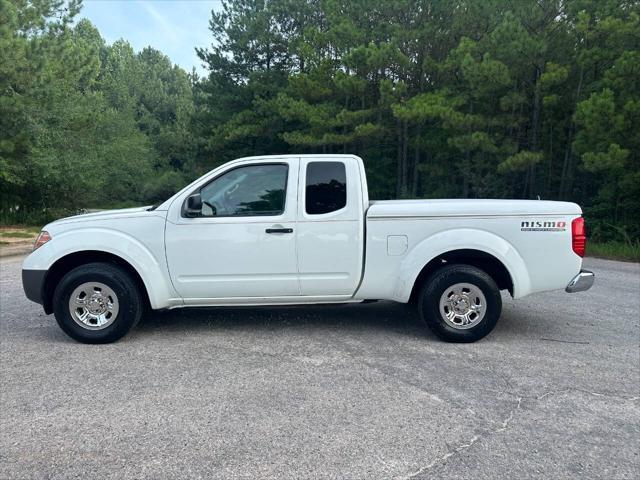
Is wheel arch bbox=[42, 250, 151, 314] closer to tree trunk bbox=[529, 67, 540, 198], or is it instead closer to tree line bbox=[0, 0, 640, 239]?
tree line bbox=[0, 0, 640, 239]

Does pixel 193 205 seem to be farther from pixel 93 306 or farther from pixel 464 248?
pixel 464 248

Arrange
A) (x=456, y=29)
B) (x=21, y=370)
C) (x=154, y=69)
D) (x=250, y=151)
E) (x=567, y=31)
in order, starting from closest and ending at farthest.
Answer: (x=21, y=370)
(x=567, y=31)
(x=456, y=29)
(x=250, y=151)
(x=154, y=69)

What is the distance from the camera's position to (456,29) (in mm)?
19281

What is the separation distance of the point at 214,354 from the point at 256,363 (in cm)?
49

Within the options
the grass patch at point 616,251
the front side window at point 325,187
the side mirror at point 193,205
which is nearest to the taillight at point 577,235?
the front side window at point 325,187

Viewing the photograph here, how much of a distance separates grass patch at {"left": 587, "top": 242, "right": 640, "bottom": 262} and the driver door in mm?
10780

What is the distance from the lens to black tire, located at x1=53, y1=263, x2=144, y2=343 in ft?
15.4

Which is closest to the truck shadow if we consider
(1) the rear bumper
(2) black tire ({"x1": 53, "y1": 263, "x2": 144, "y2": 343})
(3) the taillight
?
(2) black tire ({"x1": 53, "y1": 263, "x2": 144, "y2": 343})

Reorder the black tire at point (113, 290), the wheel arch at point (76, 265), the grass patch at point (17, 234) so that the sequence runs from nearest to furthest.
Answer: the black tire at point (113, 290), the wheel arch at point (76, 265), the grass patch at point (17, 234)

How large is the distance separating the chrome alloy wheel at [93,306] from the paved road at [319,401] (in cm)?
28

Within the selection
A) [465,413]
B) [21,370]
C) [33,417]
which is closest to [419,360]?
[465,413]

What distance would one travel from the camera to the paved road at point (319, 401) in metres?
2.76

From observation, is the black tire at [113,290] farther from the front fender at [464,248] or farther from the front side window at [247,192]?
the front fender at [464,248]

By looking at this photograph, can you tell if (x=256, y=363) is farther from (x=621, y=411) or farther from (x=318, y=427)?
(x=621, y=411)
